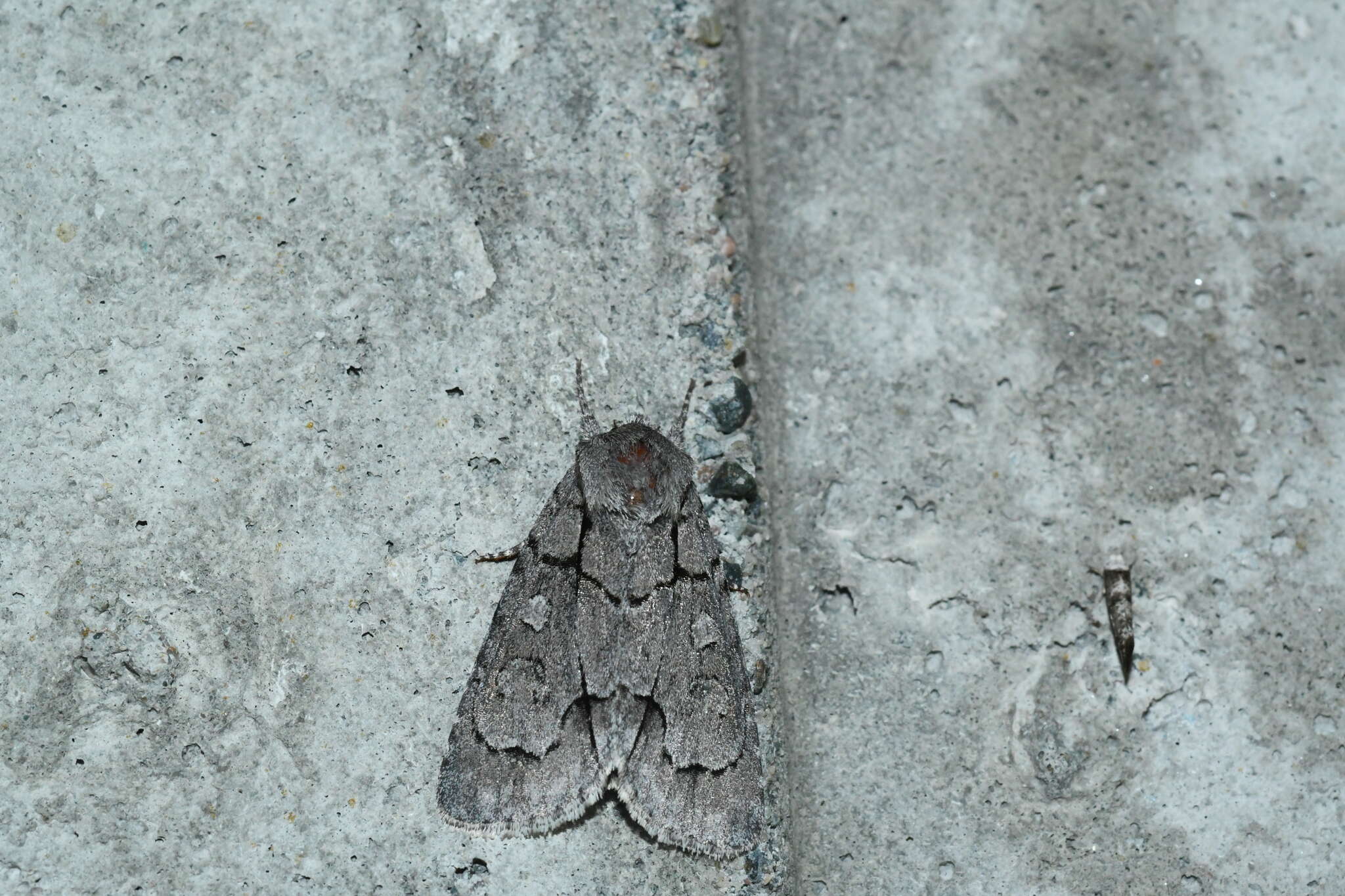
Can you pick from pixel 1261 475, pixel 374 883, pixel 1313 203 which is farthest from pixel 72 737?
pixel 1313 203

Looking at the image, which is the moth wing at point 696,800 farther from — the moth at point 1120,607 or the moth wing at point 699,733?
the moth at point 1120,607

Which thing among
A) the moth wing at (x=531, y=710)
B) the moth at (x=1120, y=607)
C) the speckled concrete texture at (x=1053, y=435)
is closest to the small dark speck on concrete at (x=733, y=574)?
→ the speckled concrete texture at (x=1053, y=435)

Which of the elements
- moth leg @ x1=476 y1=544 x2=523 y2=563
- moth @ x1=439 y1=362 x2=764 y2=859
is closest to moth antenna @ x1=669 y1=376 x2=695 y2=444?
moth @ x1=439 y1=362 x2=764 y2=859

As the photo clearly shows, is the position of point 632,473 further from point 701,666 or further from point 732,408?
point 701,666

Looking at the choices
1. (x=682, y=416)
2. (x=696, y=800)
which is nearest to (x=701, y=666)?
(x=696, y=800)

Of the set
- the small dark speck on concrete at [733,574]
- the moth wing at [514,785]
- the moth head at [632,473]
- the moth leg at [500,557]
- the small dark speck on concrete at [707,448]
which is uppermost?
the moth head at [632,473]

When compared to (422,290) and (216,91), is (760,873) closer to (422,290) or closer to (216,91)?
(422,290)
